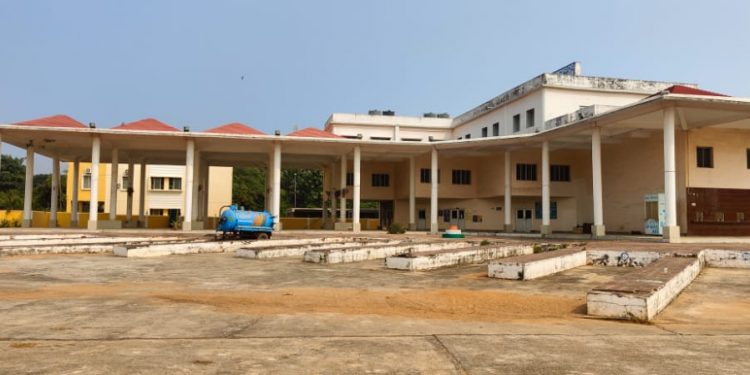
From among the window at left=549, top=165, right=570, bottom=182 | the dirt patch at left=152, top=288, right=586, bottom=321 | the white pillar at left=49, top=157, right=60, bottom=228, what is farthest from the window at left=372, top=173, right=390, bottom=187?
the dirt patch at left=152, top=288, right=586, bottom=321

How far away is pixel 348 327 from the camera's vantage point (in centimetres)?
663

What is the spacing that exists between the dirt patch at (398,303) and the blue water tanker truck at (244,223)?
13000 millimetres

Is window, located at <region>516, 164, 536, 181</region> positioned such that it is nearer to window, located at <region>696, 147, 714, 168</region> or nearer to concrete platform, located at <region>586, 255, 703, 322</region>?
window, located at <region>696, 147, 714, 168</region>

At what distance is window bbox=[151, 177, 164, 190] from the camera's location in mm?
52219

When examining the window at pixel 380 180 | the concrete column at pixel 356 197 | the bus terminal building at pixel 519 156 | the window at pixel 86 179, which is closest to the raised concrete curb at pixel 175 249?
the bus terminal building at pixel 519 156

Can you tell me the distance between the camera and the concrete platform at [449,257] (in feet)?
45.5

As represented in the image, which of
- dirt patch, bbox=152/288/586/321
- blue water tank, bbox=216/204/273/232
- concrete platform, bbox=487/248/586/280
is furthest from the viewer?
blue water tank, bbox=216/204/273/232

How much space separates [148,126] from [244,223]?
40.9ft

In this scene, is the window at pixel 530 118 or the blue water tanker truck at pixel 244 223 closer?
the blue water tanker truck at pixel 244 223

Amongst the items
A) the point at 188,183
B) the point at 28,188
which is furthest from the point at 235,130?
the point at 28,188

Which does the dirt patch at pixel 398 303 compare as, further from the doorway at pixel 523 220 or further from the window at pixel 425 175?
the doorway at pixel 523 220

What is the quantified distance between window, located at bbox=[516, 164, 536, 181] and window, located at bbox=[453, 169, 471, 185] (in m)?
4.56

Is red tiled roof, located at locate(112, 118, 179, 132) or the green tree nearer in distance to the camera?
red tiled roof, located at locate(112, 118, 179, 132)

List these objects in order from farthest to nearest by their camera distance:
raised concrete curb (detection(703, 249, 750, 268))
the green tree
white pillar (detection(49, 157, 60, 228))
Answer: the green tree → white pillar (detection(49, 157, 60, 228)) → raised concrete curb (detection(703, 249, 750, 268))
